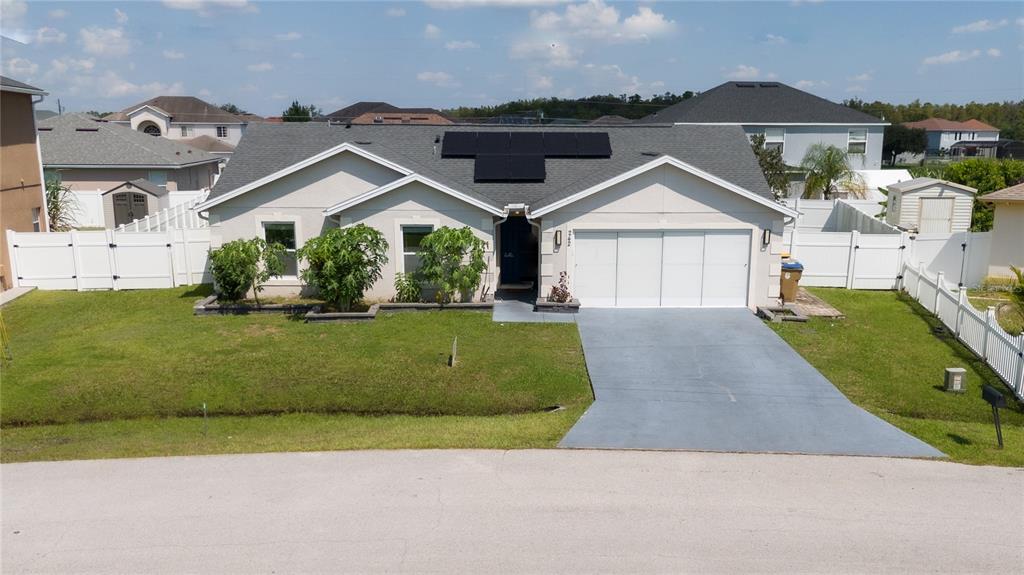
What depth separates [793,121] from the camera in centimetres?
4541

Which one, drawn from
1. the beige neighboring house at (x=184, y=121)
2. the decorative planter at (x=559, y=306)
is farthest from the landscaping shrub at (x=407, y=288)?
the beige neighboring house at (x=184, y=121)

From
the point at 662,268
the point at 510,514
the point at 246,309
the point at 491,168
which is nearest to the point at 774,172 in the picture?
the point at 662,268

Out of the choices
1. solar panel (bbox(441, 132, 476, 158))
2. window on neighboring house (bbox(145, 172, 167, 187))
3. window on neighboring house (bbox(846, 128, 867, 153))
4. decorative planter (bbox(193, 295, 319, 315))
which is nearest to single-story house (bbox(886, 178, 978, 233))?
solar panel (bbox(441, 132, 476, 158))

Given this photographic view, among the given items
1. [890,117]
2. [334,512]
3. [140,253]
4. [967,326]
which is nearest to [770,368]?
[967,326]

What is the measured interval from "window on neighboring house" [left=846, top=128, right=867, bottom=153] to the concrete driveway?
33.8 metres

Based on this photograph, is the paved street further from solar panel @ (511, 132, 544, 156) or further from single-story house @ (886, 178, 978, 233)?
single-story house @ (886, 178, 978, 233)

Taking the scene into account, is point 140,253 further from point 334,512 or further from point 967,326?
point 967,326

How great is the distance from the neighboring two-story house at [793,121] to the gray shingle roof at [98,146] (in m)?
26.3

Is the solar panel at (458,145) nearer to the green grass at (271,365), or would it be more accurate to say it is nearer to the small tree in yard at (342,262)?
the small tree in yard at (342,262)

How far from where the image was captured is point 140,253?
2061 centimetres

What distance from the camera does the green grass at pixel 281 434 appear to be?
10656 millimetres

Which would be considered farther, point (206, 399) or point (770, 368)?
point (770, 368)

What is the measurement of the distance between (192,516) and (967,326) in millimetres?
14831

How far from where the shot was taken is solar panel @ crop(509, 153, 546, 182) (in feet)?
66.6
